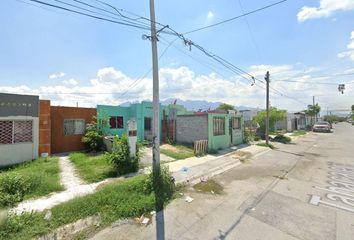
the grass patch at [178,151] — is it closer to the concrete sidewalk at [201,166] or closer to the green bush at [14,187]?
the concrete sidewalk at [201,166]

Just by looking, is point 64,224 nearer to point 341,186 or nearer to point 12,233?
point 12,233

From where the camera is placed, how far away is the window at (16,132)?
34.4 ft

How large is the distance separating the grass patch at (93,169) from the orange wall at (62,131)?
3.07m

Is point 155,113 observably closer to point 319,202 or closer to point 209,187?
point 209,187

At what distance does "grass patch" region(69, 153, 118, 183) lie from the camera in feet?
27.6

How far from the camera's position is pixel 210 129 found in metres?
15.2

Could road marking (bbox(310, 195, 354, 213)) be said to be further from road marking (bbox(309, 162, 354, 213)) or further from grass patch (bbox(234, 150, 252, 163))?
grass patch (bbox(234, 150, 252, 163))

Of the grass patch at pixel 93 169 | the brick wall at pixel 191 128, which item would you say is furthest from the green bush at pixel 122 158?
the brick wall at pixel 191 128

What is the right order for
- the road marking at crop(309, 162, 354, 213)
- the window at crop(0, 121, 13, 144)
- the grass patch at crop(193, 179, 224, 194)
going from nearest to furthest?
the road marking at crop(309, 162, 354, 213)
the grass patch at crop(193, 179, 224, 194)
the window at crop(0, 121, 13, 144)

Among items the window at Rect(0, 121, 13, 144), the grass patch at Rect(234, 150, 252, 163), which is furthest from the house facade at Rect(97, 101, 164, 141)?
the grass patch at Rect(234, 150, 252, 163)

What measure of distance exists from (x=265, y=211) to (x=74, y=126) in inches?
510

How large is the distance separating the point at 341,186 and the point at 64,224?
8.98 meters

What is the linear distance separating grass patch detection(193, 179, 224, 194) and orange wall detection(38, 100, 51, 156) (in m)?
8.76

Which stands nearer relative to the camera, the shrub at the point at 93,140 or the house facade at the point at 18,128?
the house facade at the point at 18,128
